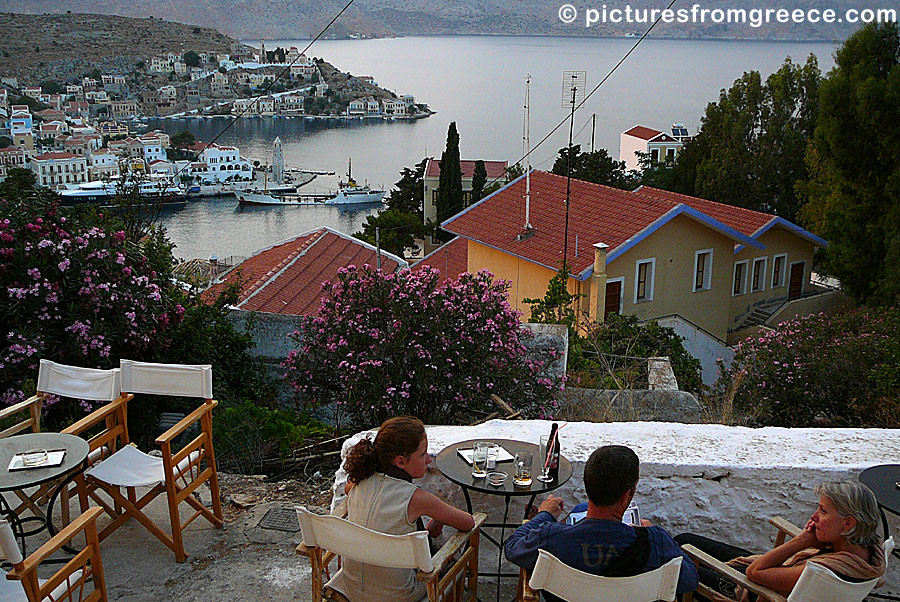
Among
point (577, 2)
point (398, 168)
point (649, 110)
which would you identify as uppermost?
point (577, 2)

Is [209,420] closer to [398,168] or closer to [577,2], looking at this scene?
[577,2]

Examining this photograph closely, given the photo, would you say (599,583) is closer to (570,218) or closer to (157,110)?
(570,218)

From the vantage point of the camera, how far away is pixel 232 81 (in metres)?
129

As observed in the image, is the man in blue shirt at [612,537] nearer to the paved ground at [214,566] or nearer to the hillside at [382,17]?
the paved ground at [214,566]

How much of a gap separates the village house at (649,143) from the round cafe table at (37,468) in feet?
168

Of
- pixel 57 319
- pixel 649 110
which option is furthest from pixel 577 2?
pixel 57 319

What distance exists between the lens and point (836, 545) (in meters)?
2.71

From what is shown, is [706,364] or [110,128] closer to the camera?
[706,364]

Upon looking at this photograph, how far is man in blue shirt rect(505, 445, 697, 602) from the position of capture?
8.73 ft

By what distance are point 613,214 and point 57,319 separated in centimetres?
1482

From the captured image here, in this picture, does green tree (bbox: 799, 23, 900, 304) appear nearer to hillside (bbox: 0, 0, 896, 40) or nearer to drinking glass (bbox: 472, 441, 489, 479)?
drinking glass (bbox: 472, 441, 489, 479)

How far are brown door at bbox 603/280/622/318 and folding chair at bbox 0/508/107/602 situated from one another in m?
15.3

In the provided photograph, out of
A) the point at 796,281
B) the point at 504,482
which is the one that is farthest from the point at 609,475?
the point at 796,281

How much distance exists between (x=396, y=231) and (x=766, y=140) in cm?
1853
